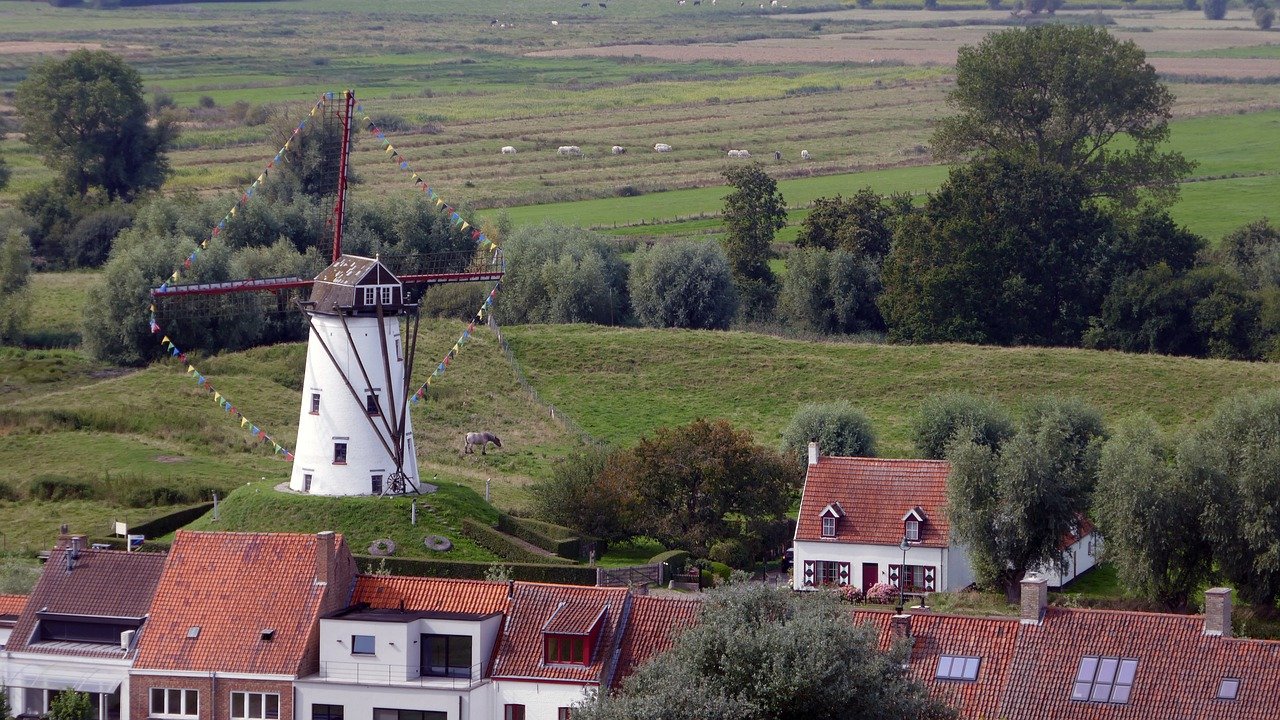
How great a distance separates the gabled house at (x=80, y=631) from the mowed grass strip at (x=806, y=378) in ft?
137

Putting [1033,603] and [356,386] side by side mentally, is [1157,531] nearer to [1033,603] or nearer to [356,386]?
[1033,603]

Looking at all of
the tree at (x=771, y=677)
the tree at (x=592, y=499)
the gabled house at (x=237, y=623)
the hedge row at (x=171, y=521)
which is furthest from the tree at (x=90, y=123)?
the tree at (x=771, y=677)

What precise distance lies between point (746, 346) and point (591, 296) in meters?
16.0

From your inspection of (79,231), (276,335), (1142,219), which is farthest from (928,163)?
(276,335)

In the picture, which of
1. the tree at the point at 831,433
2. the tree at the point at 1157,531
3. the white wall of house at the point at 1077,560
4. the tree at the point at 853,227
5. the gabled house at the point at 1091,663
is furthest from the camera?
the tree at the point at 853,227

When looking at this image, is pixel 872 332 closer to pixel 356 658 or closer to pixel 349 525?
pixel 349 525

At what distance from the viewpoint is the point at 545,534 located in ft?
254

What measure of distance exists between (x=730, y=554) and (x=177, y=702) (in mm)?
27387

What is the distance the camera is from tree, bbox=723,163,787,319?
441ft

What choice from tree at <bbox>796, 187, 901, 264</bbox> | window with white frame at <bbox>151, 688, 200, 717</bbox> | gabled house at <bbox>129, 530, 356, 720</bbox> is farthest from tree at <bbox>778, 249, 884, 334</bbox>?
window with white frame at <bbox>151, 688, 200, 717</bbox>

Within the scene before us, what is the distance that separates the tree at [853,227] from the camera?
13362 centimetres

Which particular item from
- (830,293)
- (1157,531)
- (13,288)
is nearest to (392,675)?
(1157,531)

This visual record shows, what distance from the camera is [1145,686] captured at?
51.0 meters

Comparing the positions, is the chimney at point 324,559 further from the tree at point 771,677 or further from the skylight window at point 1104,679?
the skylight window at point 1104,679
